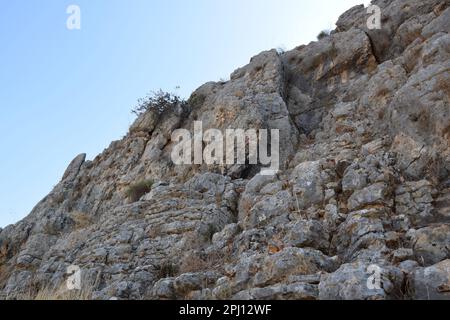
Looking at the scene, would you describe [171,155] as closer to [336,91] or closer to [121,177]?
[121,177]

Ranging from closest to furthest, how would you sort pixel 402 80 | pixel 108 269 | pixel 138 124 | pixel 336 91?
pixel 108 269
pixel 402 80
pixel 336 91
pixel 138 124

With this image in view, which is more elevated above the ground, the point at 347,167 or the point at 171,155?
the point at 171,155

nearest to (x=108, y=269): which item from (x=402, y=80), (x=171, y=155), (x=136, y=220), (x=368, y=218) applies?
(x=136, y=220)

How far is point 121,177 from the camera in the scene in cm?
1684

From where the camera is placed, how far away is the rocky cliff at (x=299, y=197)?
22.4 feet

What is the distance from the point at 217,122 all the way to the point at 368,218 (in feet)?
26.3

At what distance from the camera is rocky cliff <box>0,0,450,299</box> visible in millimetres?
6828

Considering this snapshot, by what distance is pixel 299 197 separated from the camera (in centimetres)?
939

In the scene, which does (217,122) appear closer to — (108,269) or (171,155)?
(171,155)

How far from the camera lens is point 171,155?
52.1ft
